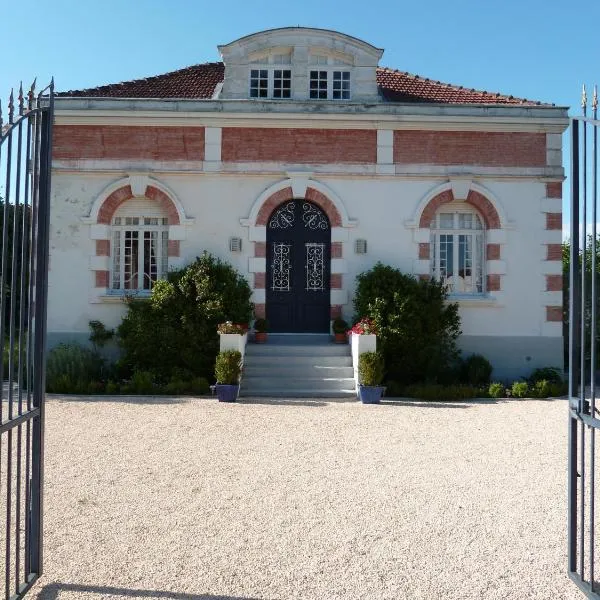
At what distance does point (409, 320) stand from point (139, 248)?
573cm

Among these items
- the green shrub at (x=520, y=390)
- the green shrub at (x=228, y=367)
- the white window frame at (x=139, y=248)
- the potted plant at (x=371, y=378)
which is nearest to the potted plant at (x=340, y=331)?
the potted plant at (x=371, y=378)

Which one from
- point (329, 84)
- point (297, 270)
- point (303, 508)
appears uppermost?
point (329, 84)

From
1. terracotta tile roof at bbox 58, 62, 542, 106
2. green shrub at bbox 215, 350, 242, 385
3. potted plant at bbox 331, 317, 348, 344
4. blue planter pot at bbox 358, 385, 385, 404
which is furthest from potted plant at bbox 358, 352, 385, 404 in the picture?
terracotta tile roof at bbox 58, 62, 542, 106

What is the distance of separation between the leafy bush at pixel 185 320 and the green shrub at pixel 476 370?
4.38m

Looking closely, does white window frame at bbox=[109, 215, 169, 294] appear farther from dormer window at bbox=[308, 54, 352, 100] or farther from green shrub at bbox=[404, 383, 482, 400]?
green shrub at bbox=[404, 383, 482, 400]

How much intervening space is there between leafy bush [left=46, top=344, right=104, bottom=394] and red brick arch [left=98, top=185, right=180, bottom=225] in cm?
275

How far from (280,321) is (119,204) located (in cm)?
408

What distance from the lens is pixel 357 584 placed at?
141 inches

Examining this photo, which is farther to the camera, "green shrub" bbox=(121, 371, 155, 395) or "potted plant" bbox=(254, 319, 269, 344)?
"potted plant" bbox=(254, 319, 269, 344)

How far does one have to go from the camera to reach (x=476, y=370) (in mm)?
11789

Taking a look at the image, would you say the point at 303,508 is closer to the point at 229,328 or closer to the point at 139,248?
the point at 229,328

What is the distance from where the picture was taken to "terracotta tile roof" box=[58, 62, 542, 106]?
13.3 m

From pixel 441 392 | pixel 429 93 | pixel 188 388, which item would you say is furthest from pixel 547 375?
pixel 188 388

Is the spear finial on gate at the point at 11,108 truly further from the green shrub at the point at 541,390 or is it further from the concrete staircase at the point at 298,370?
the green shrub at the point at 541,390
